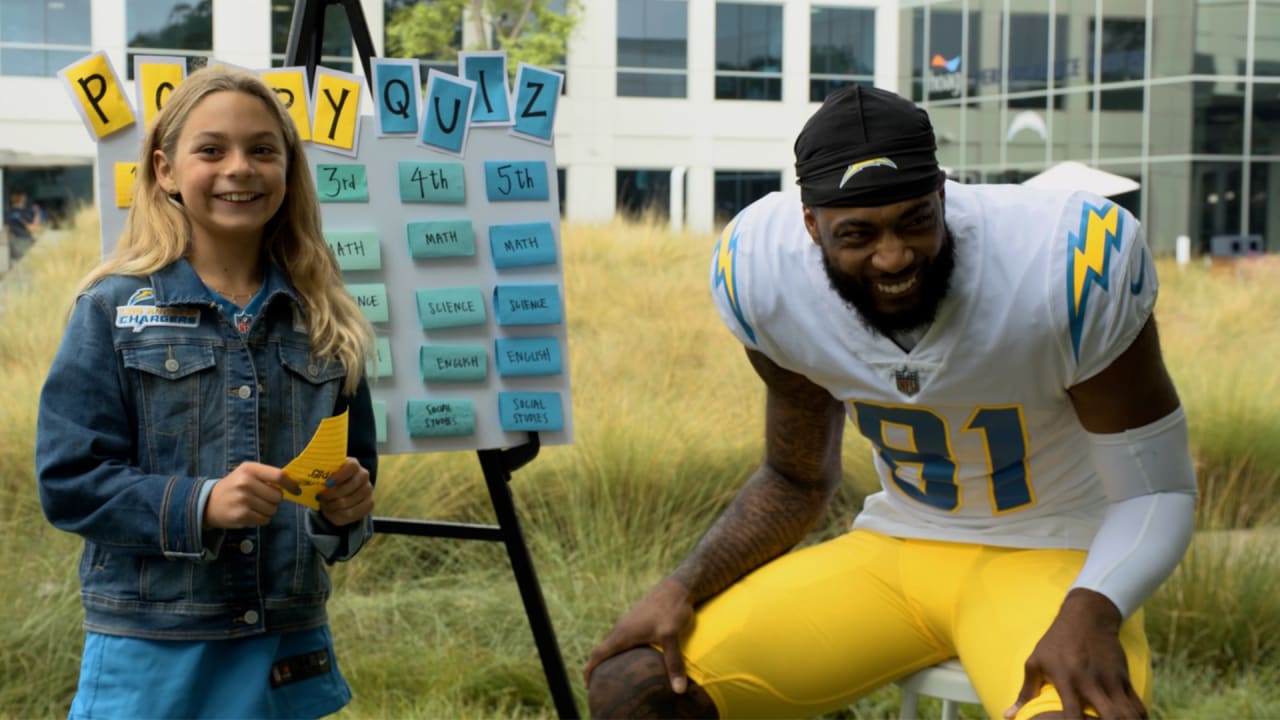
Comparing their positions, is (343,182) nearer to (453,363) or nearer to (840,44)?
(453,363)

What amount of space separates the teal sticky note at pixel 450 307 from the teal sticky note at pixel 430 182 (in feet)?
0.66

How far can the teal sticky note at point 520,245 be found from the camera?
2945 millimetres

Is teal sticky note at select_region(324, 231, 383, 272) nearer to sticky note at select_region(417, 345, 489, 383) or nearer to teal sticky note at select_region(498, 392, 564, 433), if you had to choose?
sticky note at select_region(417, 345, 489, 383)

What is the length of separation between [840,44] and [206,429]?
20.0m

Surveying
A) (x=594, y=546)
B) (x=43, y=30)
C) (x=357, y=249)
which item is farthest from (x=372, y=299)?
(x=43, y=30)

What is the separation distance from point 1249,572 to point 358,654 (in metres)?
2.59

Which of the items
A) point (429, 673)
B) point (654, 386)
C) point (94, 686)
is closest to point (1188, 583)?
point (429, 673)

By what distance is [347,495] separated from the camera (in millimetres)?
2023

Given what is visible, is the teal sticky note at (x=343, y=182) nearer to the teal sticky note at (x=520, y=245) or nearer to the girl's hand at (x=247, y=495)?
the teal sticky note at (x=520, y=245)

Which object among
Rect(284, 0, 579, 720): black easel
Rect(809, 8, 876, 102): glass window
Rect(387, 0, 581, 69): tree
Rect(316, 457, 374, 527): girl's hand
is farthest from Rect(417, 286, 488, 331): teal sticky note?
Rect(809, 8, 876, 102): glass window

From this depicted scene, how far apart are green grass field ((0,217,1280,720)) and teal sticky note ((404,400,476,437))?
2.81 ft

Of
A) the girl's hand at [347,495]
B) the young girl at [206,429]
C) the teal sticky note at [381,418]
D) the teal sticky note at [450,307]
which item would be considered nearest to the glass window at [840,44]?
the teal sticky note at [450,307]

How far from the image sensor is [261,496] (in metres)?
1.88

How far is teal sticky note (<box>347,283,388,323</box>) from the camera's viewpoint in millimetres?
2889
